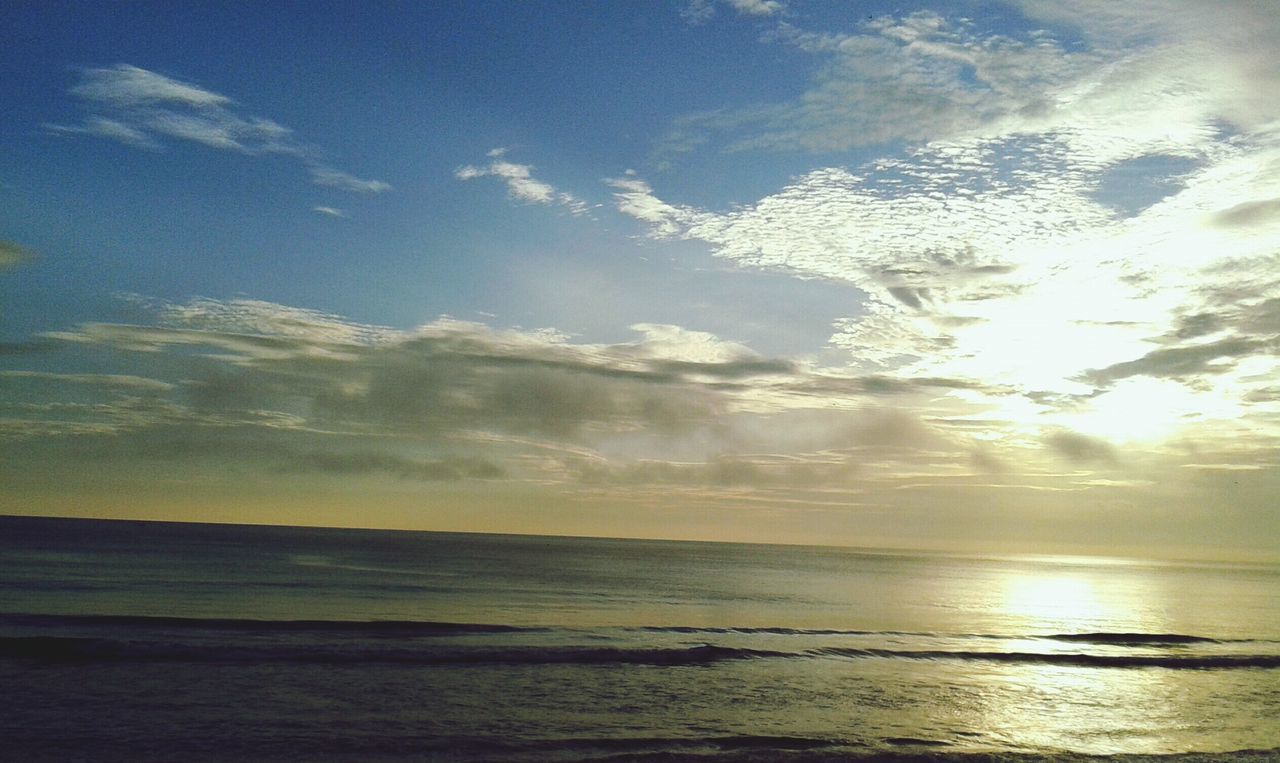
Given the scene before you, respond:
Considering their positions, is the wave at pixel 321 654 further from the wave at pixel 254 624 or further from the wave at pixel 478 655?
the wave at pixel 254 624

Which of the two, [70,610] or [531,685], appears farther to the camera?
[70,610]

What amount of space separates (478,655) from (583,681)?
6.10m

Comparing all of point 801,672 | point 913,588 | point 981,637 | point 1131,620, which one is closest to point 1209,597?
point 913,588

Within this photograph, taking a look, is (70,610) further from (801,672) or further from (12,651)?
(801,672)

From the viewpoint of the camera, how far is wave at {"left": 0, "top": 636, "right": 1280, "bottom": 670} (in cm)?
2894

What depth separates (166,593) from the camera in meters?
51.5

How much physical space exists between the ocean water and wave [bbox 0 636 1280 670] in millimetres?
166

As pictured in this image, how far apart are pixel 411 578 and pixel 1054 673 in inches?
2353

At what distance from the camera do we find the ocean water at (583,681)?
1958 centimetres

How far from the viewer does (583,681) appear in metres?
27.6

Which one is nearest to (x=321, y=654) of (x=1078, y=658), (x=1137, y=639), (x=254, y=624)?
(x=254, y=624)

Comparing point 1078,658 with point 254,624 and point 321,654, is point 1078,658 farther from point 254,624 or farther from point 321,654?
point 254,624

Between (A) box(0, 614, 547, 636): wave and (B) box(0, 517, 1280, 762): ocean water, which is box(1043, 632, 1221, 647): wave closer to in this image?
(B) box(0, 517, 1280, 762): ocean water

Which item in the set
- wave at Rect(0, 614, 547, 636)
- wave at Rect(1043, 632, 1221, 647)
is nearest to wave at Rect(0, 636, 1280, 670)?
wave at Rect(0, 614, 547, 636)
